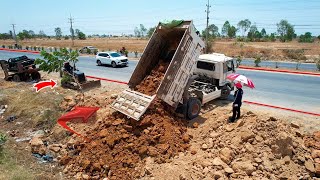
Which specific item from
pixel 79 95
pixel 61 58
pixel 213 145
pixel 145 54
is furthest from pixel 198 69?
pixel 61 58

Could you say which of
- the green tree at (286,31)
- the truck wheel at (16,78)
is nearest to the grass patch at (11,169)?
the truck wheel at (16,78)

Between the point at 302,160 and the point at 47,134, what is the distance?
8971 mm

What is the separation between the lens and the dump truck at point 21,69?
1883 cm

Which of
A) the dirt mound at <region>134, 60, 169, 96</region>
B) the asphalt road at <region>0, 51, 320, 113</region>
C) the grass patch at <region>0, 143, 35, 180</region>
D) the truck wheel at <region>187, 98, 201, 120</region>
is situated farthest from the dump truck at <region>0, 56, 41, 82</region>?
the truck wheel at <region>187, 98, 201, 120</region>

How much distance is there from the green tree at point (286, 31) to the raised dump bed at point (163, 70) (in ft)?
267

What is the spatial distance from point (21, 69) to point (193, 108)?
44.3 feet

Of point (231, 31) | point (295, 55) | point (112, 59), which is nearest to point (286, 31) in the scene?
point (231, 31)

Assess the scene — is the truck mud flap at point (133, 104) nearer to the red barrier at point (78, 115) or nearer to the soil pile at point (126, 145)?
the soil pile at point (126, 145)

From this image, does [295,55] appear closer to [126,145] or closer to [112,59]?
[112,59]

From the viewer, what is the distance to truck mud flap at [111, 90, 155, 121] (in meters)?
9.02

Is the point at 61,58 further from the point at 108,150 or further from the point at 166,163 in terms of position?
the point at 166,163

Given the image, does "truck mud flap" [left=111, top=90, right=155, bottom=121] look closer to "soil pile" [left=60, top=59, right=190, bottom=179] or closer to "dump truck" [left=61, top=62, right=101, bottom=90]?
"soil pile" [left=60, top=59, right=190, bottom=179]

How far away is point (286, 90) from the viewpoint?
651 inches

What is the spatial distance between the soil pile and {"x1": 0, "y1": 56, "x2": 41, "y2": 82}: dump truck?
11.7 m
